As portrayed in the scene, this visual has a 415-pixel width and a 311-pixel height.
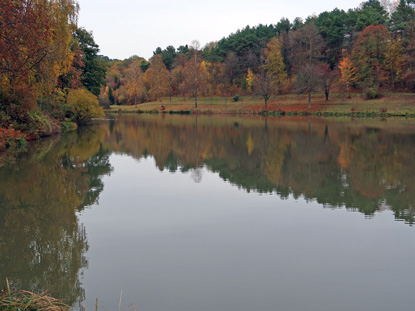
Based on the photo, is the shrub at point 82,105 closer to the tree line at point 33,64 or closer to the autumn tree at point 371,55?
the tree line at point 33,64

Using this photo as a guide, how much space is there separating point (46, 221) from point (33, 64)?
15.0 m

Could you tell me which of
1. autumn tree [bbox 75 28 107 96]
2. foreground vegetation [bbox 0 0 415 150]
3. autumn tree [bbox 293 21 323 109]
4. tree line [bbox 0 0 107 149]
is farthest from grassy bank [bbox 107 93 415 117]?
tree line [bbox 0 0 107 149]

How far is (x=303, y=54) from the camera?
75.9 meters

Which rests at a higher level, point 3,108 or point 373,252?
point 3,108

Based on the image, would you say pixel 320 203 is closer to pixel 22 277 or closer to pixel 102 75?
pixel 22 277

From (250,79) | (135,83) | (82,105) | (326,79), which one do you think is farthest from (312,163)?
(135,83)

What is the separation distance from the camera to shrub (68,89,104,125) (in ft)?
128

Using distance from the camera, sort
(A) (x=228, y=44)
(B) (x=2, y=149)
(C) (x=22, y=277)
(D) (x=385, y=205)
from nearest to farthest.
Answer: (C) (x=22, y=277) → (D) (x=385, y=205) → (B) (x=2, y=149) → (A) (x=228, y=44)

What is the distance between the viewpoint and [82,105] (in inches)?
1591

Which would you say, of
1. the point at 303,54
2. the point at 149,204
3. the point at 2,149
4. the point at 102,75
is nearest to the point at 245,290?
the point at 149,204

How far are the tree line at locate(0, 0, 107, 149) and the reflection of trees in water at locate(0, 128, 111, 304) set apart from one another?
506 centimetres

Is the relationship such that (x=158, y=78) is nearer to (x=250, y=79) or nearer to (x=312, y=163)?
(x=250, y=79)

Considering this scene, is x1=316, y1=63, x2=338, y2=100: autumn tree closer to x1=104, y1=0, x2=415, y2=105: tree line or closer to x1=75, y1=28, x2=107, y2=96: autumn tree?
x1=104, y1=0, x2=415, y2=105: tree line

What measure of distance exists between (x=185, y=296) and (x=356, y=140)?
22.9 m
